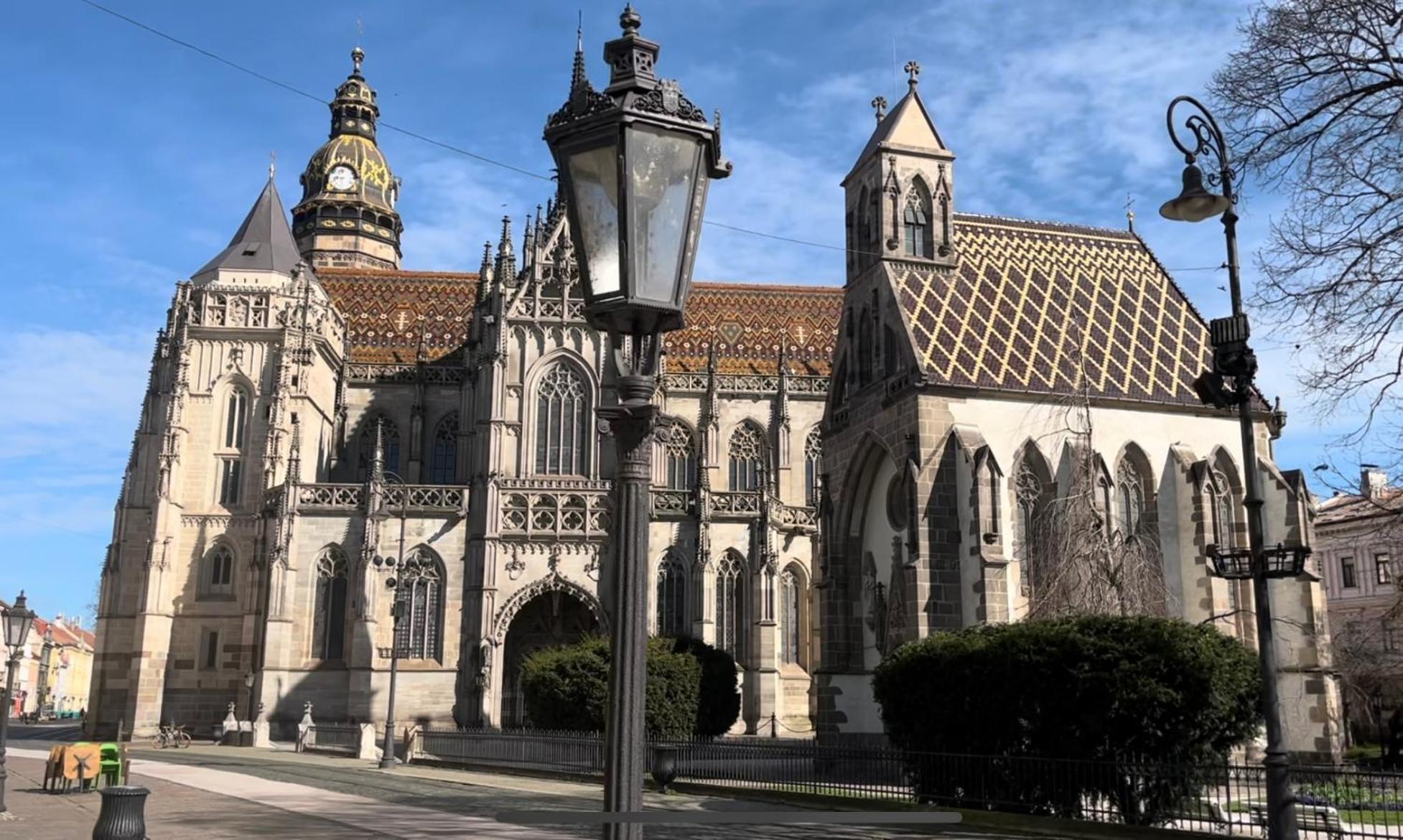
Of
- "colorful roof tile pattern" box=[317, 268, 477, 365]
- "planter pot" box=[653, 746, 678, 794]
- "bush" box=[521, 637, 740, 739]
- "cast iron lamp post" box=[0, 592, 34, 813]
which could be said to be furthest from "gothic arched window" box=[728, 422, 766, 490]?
"cast iron lamp post" box=[0, 592, 34, 813]

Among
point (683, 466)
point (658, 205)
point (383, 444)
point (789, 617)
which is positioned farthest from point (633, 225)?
point (383, 444)

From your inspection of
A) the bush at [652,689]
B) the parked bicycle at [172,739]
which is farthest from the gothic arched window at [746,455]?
the parked bicycle at [172,739]

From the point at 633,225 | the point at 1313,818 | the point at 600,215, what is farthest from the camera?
the point at 1313,818

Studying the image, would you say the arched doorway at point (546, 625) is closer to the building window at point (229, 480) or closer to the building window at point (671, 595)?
the building window at point (671, 595)

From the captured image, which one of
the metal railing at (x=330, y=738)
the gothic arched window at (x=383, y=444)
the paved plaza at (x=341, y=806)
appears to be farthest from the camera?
the gothic arched window at (x=383, y=444)

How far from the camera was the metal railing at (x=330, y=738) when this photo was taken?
35.5 metres

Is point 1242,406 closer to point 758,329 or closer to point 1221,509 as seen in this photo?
point 1221,509

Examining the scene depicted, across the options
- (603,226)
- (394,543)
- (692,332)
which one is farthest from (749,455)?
(603,226)

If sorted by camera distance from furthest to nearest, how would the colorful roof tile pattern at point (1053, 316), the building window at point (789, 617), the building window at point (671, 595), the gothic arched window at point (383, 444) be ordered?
the gothic arched window at point (383, 444) → the building window at point (789, 617) → the building window at point (671, 595) → the colorful roof tile pattern at point (1053, 316)

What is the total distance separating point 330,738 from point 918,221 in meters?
23.1

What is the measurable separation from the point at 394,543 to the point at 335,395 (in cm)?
1119

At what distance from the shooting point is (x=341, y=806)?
1820 centimetres

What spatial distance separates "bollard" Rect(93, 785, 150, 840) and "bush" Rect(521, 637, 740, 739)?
20.2 meters

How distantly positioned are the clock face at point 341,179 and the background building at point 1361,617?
5229cm
